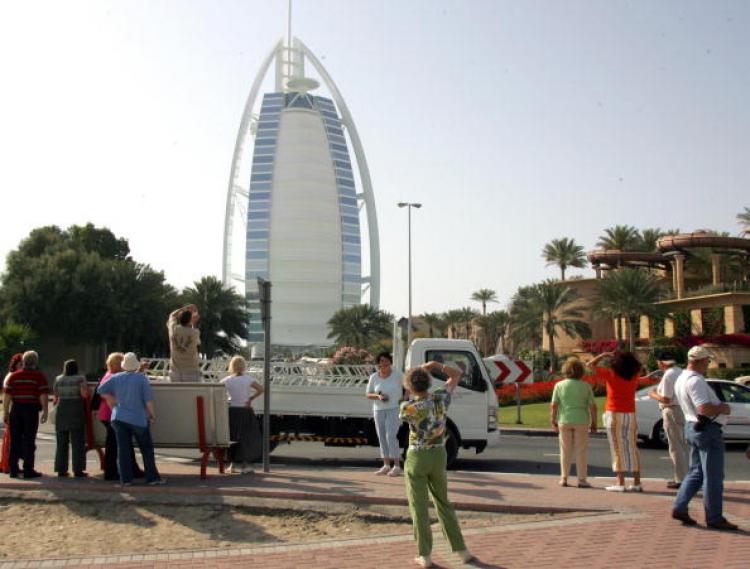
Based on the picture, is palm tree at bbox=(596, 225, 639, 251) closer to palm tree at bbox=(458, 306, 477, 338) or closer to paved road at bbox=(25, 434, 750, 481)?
palm tree at bbox=(458, 306, 477, 338)

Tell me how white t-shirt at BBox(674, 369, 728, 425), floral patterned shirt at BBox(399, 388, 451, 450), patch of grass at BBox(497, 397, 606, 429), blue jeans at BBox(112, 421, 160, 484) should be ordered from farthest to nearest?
patch of grass at BBox(497, 397, 606, 429)
blue jeans at BBox(112, 421, 160, 484)
white t-shirt at BBox(674, 369, 728, 425)
floral patterned shirt at BBox(399, 388, 451, 450)

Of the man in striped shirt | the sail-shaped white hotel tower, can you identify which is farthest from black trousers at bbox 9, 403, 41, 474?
the sail-shaped white hotel tower

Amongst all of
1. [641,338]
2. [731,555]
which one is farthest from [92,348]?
[731,555]

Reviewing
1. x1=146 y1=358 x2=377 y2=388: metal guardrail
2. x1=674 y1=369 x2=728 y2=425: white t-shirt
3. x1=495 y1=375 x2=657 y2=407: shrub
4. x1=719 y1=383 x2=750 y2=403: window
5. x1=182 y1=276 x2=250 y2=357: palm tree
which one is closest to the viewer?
x1=674 y1=369 x2=728 y2=425: white t-shirt

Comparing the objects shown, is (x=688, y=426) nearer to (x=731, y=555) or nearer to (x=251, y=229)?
(x=731, y=555)

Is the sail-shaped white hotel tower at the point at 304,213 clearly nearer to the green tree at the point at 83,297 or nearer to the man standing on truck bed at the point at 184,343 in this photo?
the green tree at the point at 83,297

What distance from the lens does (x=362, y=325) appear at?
76562 mm

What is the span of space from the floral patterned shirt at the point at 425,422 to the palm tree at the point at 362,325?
2652 inches

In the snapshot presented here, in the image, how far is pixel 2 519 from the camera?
8609mm

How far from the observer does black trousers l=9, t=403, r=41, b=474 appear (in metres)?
10.5

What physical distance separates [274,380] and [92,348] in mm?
52573

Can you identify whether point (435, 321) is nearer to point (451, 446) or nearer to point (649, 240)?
point (649, 240)

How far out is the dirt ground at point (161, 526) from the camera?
762 cm

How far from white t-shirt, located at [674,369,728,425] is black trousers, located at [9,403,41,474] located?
7.71m
